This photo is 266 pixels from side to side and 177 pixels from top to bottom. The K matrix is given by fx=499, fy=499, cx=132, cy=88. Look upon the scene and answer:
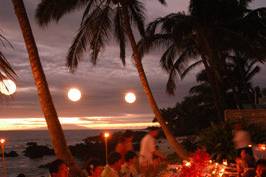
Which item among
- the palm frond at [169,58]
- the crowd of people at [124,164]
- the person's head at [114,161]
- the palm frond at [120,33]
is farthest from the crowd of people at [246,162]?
the palm frond at [169,58]

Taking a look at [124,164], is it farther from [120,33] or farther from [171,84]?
[171,84]

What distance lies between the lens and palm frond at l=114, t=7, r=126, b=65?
60.1ft

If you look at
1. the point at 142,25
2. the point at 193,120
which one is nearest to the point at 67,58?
the point at 142,25

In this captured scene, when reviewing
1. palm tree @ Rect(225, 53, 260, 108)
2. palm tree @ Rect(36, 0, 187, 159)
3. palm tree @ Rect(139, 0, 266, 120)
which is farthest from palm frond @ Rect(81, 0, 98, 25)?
palm tree @ Rect(225, 53, 260, 108)

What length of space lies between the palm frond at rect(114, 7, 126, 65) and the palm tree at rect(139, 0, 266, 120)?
203cm

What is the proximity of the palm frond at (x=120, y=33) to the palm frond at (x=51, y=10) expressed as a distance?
2805 millimetres

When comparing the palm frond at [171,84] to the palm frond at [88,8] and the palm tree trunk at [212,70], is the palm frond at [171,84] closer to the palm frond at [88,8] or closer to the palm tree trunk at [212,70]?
the palm tree trunk at [212,70]

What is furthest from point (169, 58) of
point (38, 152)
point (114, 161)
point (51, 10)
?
point (38, 152)

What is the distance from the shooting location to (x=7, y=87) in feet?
25.9

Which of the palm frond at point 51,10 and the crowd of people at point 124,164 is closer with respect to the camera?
the crowd of people at point 124,164

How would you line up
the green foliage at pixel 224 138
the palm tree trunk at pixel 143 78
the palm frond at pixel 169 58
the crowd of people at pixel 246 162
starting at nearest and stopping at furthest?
the crowd of people at pixel 246 162 → the palm tree trunk at pixel 143 78 → the green foliage at pixel 224 138 → the palm frond at pixel 169 58

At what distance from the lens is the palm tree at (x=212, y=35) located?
808 inches

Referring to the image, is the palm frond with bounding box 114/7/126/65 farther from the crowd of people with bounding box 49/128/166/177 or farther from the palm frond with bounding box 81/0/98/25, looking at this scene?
the crowd of people with bounding box 49/128/166/177

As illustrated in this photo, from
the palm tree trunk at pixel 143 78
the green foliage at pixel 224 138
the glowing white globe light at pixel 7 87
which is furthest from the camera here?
the green foliage at pixel 224 138
